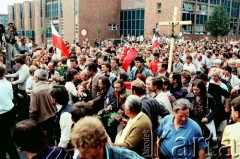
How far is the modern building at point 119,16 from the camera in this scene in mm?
43688

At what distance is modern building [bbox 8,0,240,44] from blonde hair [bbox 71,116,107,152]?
129ft

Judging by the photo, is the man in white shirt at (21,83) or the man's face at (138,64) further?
the man's face at (138,64)

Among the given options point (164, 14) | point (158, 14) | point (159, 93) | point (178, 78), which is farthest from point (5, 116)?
point (158, 14)

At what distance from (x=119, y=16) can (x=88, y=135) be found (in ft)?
161

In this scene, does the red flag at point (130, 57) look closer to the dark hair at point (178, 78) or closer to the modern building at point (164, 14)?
the dark hair at point (178, 78)

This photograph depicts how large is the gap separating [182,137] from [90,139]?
1648mm

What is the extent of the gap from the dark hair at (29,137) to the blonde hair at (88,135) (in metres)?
0.51

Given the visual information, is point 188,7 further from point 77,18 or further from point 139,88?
point 139,88

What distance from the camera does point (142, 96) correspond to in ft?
14.9

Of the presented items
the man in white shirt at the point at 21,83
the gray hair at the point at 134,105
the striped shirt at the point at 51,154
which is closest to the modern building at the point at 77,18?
the man in white shirt at the point at 21,83

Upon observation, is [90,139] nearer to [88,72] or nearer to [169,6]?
[88,72]

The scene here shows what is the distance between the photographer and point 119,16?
Answer: 165 ft

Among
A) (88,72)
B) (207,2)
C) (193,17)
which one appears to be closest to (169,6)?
(193,17)

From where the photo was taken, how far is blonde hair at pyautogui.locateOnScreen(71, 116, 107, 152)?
2324 mm
